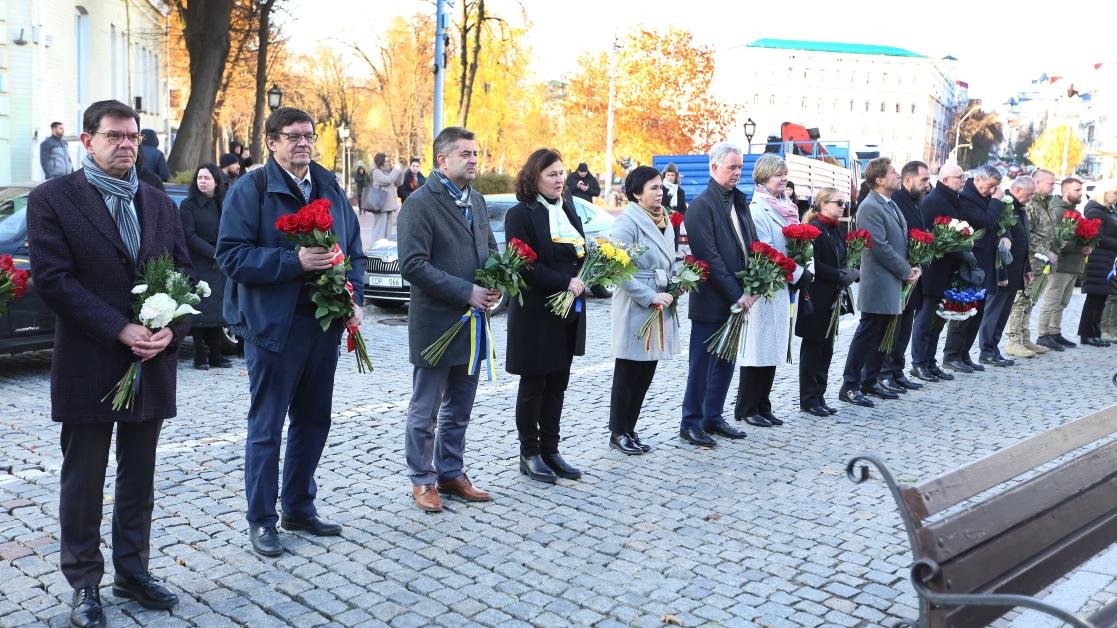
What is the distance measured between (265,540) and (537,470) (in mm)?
1982

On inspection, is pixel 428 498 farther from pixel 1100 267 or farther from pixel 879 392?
pixel 1100 267

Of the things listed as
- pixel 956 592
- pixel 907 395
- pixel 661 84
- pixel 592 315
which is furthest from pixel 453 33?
pixel 956 592

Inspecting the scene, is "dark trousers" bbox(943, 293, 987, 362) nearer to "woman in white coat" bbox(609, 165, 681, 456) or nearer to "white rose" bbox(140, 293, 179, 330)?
"woman in white coat" bbox(609, 165, 681, 456)

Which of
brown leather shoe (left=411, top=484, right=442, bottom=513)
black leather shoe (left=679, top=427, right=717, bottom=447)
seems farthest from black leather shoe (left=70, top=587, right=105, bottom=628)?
black leather shoe (left=679, top=427, right=717, bottom=447)

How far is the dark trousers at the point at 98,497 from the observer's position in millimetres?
4426

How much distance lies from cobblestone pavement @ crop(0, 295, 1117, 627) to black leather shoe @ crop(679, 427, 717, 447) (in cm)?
8

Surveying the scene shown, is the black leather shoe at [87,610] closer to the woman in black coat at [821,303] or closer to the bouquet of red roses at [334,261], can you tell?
the bouquet of red roses at [334,261]

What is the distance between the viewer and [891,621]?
4.74m

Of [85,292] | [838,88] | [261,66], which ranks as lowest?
[85,292]

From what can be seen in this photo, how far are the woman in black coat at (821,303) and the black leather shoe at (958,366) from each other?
3.20 metres

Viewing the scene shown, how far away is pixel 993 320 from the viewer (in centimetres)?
1242

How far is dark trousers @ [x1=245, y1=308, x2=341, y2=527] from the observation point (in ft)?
17.2

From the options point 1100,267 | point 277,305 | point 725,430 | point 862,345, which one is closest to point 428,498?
point 277,305

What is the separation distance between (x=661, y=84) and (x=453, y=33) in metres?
16.3
